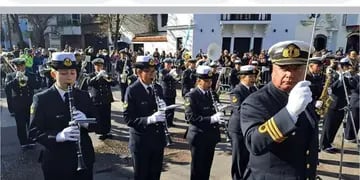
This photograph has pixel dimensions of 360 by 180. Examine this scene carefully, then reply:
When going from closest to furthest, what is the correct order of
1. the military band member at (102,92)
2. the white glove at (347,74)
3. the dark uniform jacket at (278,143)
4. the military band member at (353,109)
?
the dark uniform jacket at (278,143) < the white glove at (347,74) < the military band member at (353,109) < the military band member at (102,92)

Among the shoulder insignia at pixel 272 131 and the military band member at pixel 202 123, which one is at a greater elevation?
the shoulder insignia at pixel 272 131

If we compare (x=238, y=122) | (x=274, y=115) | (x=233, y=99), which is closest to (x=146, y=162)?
(x=238, y=122)

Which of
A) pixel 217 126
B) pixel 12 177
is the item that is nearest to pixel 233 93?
pixel 217 126

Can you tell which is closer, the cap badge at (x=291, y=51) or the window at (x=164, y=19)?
the cap badge at (x=291, y=51)

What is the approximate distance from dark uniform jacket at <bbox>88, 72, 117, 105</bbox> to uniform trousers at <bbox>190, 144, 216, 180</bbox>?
2.63 m

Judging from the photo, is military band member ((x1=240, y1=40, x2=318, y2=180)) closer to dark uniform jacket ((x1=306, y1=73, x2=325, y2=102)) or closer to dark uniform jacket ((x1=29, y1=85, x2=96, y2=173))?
dark uniform jacket ((x1=29, y1=85, x2=96, y2=173))

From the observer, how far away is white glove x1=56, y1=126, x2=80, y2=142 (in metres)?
2.40

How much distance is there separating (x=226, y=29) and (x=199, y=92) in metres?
0.87

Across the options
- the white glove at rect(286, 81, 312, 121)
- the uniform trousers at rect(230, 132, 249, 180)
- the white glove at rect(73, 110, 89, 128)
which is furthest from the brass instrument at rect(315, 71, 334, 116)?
the white glove at rect(73, 110, 89, 128)

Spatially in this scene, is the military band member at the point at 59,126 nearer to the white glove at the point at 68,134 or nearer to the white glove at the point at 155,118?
the white glove at the point at 68,134

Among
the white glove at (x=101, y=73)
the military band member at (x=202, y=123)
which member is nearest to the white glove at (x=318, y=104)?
the military band member at (x=202, y=123)

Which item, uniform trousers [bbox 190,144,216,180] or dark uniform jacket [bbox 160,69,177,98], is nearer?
uniform trousers [bbox 190,144,216,180]

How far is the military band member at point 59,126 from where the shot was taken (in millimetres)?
2455

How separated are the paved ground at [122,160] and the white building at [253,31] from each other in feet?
5.28
